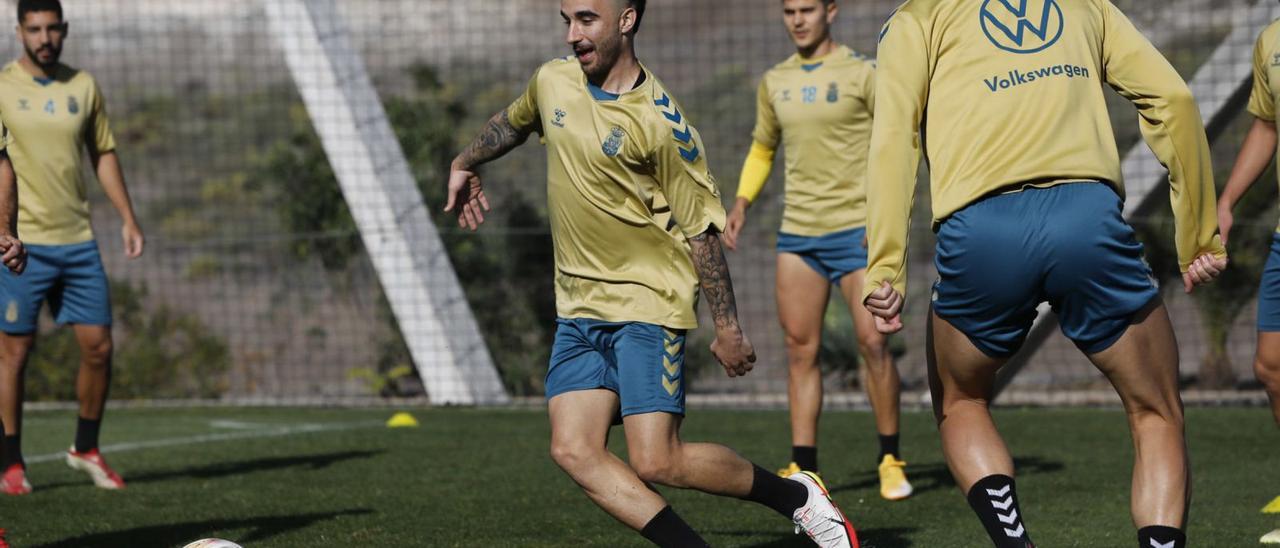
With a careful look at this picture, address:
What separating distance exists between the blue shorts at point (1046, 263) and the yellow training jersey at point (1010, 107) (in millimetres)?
57

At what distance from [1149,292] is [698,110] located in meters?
24.1

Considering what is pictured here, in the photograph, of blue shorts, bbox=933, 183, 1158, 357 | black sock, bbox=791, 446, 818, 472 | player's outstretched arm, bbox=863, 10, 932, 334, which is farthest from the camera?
black sock, bbox=791, 446, 818, 472

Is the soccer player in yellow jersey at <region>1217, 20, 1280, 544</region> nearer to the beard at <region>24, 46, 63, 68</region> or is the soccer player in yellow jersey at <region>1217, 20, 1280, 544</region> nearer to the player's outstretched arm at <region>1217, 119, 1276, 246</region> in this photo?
the player's outstretched arm at <region>1217, 119, 1276, 246</region>

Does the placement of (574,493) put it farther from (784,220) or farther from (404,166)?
(404,166)

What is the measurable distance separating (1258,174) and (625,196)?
2962 millimetres

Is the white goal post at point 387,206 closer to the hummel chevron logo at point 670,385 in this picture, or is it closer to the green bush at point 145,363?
the green bush at point 145,363

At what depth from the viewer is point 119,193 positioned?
868 centimetres

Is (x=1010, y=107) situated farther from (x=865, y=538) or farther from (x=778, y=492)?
(x=865, y=538)

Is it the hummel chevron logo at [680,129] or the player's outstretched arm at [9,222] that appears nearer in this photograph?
the hummel chevron logo at [680,129]

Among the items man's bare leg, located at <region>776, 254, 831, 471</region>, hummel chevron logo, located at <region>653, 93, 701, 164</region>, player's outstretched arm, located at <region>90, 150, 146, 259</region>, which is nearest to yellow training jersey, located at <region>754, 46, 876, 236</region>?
man's bare leg, located at <region>776, 254, 831, 471</region>

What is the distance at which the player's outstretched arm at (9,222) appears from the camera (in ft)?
20.2

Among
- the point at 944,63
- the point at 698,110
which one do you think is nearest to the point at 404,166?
the point at 944,63

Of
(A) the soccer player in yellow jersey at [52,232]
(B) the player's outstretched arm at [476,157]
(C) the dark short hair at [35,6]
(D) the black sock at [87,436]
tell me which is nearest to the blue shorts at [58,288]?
(A) the soccer player in yellow jersey at [52,232]

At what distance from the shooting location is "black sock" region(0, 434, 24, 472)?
26.5 feet
